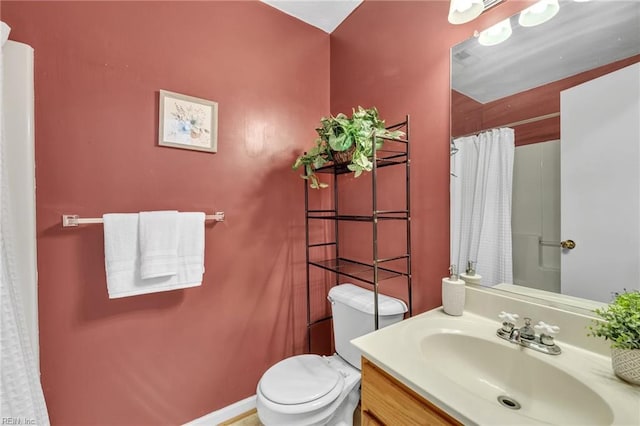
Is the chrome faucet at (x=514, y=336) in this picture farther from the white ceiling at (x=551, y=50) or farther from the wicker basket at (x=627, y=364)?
the white ceiling at (x=551, y=50)

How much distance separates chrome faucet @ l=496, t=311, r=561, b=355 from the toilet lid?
73 centimetres

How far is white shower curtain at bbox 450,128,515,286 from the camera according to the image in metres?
1.03

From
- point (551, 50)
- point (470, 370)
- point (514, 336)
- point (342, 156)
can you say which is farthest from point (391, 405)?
point (551, 50)

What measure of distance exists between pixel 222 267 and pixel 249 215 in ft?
1.08

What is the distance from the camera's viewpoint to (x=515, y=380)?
2.65 ft

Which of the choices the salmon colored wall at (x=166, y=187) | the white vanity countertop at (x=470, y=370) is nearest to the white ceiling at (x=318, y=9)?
the salmon colored wall at (x=166, y=187)

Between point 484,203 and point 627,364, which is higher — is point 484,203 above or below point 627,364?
above

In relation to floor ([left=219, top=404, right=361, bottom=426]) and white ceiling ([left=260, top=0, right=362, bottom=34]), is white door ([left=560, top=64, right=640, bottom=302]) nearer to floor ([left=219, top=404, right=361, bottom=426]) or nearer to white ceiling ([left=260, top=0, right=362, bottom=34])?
white ceiling ([left=260, top=0, right=362, bottom=34])

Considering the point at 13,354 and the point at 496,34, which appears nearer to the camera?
the point at 13,354

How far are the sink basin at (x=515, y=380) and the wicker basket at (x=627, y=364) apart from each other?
96 millimetres

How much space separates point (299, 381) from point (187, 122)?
1.36 m

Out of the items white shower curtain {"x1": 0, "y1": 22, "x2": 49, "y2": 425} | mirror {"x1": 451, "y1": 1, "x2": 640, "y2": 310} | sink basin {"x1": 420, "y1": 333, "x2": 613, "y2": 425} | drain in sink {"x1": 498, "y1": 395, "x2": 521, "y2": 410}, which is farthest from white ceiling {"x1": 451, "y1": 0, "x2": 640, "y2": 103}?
white shower curtain {"x1": 0, "y1": 22, "x2": 49, "y2": 425}

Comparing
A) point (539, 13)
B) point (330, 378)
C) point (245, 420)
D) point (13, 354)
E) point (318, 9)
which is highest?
point (318, 9)

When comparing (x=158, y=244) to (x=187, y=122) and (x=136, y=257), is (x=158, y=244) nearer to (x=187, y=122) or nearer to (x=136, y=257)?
(x=136, y=257)
